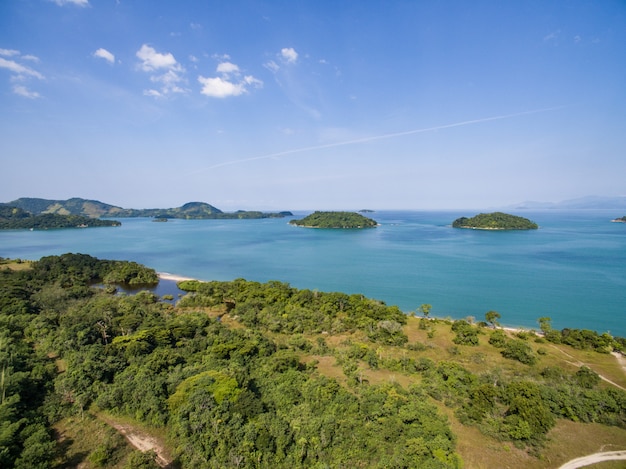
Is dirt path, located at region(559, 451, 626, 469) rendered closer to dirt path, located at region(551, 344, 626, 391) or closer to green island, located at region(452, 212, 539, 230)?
dirt path, located at region(551, 344, 626, 391)

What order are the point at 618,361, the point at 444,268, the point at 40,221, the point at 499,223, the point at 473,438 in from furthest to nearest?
1. the point at 40,221
2. the point at 499,223
3. the point at 444,268
4. the point at 618,361
5. the point at 473,438

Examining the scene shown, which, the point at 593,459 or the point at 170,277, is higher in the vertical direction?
the point at 593,459

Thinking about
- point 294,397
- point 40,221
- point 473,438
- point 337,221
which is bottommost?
point 473,438

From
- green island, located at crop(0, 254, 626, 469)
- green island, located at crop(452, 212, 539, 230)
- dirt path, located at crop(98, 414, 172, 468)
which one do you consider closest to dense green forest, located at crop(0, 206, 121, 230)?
green island, located at crop(0, 254, 626, 469)

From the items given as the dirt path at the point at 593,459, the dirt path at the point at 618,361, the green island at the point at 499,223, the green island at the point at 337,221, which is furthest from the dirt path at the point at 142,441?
the green island at the point at 499,223

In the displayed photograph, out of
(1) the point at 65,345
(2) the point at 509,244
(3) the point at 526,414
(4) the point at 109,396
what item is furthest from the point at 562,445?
(2) the point at 509,244

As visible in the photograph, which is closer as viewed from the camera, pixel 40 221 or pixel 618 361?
pixel 618 361

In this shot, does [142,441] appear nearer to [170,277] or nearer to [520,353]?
[520,353]

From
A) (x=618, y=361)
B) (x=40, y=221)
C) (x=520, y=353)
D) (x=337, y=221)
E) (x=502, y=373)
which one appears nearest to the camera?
(x=502, y=373)

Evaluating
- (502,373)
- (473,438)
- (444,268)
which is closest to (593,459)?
(473,438)
